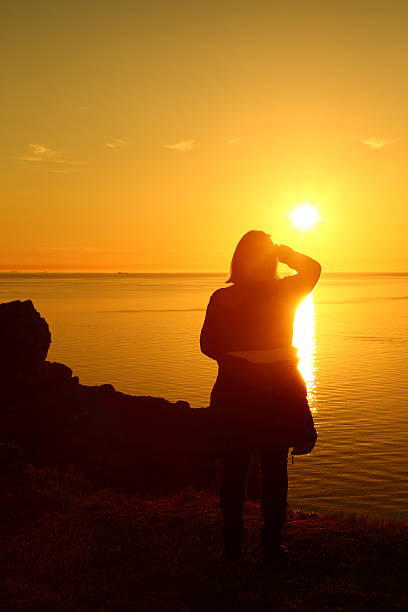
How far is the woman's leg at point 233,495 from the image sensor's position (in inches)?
292

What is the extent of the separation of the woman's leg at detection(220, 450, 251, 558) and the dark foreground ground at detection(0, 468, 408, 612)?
0.28 m

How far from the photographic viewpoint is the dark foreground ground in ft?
22.0

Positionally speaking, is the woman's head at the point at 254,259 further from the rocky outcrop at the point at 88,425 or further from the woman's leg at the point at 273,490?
the rocky outcrop at the point at 88,425

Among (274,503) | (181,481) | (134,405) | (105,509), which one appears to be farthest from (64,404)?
(274,503)

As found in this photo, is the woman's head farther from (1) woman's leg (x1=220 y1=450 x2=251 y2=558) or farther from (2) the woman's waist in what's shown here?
(1) woman's leg (x1=220 y1=450 x2=251 y2=558)

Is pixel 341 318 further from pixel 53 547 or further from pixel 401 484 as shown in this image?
pixel 53 547

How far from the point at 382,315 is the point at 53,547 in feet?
313

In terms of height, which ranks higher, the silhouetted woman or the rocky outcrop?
the silhouetted woman

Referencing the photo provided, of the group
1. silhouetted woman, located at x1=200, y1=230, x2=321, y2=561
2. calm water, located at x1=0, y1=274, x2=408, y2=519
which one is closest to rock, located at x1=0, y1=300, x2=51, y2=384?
calm water, located at x1=0, y1=274, x2=408, y2=519

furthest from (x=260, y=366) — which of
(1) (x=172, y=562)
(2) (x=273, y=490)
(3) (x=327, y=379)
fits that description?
(3) (x=327, y=379)

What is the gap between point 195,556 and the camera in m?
8.02

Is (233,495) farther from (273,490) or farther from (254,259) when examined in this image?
(254,259)

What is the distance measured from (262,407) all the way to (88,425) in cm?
1138

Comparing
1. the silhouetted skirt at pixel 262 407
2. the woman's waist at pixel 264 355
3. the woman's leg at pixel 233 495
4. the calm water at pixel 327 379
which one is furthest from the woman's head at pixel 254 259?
the calm water at pixel 327 379
